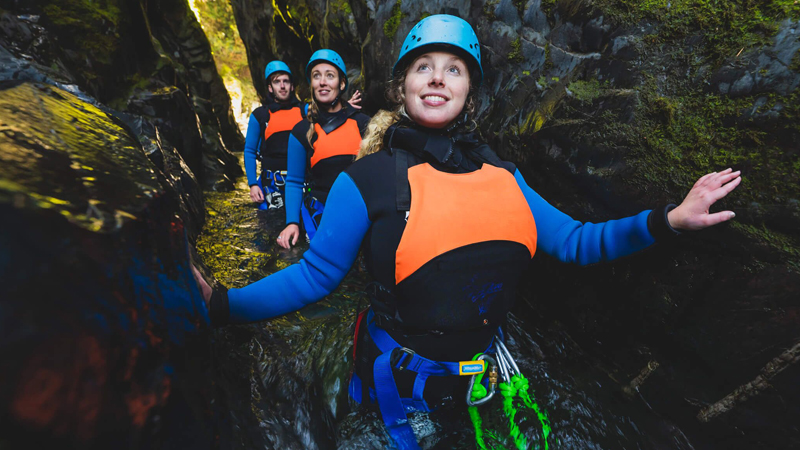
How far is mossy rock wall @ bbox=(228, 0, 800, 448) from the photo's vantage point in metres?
1.85

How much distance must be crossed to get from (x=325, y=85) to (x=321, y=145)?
1.08 m

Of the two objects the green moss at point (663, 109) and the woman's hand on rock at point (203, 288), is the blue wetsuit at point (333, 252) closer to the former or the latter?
the woman's hand on rock at point (203, 288)

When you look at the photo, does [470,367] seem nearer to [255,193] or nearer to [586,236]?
[586,236]

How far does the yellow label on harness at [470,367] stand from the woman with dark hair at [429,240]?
0.01 meters

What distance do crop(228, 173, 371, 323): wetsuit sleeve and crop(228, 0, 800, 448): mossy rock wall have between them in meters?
2.12

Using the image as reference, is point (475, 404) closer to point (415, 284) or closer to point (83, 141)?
point (415, 284)

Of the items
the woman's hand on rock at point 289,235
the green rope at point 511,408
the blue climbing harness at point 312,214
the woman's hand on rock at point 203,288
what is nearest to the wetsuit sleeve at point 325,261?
the woman's hand on rock at point 203,288

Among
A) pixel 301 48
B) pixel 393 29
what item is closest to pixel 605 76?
pixel 393 29

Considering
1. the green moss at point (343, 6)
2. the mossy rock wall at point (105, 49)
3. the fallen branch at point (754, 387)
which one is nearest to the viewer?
the fallen branch at point (754, 387)

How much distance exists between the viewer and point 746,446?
1.93 meters

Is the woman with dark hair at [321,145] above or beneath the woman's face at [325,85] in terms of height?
beneath

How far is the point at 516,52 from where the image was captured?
3.66m

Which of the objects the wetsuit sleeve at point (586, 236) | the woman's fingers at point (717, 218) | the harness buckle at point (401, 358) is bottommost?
the harness buckle at point (401, 358)

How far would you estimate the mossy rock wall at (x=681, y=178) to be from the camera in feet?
6.06
